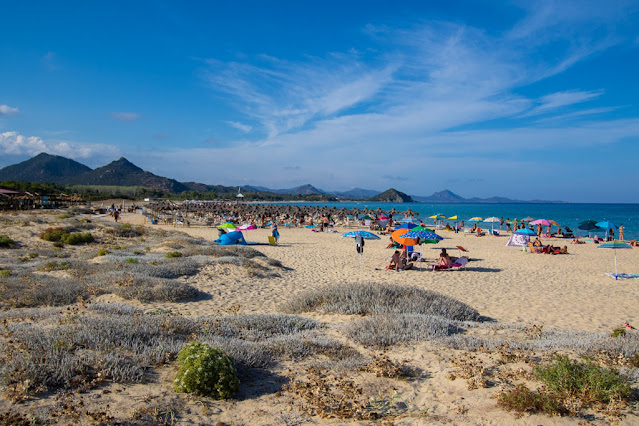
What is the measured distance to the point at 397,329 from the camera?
5785mm

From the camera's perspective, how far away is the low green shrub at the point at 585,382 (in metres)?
3.58

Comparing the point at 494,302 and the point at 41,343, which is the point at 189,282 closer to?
the point at 41,343

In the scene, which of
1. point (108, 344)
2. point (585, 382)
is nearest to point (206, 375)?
point (108, 344)

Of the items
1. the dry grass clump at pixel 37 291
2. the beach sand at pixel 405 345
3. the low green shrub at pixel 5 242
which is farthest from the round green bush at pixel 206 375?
the low green shrub at pixel 5 242

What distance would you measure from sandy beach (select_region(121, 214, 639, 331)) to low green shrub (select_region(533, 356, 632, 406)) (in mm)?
4345

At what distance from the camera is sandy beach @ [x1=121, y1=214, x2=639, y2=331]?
8.66 meters

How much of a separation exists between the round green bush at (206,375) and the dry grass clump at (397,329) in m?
2.23

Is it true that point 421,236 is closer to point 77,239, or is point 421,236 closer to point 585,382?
point 585,382

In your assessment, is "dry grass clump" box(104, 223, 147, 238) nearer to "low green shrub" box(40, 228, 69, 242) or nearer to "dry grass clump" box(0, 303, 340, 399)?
"low green shrub" box(40, 228, 69, 242)

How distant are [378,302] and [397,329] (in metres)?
1.79

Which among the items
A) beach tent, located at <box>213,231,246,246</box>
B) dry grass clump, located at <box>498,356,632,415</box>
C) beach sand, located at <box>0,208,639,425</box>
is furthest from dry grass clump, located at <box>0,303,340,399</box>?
beach tent, located at <box>213,231,246,246</box>

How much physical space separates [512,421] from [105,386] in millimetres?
3934

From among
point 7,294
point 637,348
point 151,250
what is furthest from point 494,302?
point 151,250

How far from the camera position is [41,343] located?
4277 millimetres
